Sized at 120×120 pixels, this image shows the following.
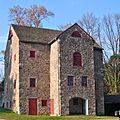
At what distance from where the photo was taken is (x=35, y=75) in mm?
44312

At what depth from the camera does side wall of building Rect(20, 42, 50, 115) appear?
141 feet

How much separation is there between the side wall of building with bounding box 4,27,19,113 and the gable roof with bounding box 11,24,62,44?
816mm

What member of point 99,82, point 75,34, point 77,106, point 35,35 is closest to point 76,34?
point 75,34

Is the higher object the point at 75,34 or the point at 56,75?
the point at 75,34

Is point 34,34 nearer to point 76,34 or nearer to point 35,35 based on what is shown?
point 35,35

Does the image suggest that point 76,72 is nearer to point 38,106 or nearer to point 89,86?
point 89,86

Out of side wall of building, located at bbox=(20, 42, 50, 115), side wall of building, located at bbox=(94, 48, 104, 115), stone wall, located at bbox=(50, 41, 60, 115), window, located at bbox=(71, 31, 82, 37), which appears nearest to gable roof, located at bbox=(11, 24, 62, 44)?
side wall of building, located at bbox=(20, 42, 50, 115)

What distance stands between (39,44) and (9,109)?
34.1 feet

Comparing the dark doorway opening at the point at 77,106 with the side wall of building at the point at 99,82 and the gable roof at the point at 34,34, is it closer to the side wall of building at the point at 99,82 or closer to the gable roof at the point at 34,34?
the side wall of building at the point at 99,82

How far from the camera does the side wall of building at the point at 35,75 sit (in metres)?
43.0

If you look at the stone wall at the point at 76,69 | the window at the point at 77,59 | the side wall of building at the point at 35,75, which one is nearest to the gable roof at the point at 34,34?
the side wall of building at the point at 35,75

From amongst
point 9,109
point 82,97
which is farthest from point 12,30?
point 82,97

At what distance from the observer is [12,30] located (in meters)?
48.1

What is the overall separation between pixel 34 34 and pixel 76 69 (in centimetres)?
808
